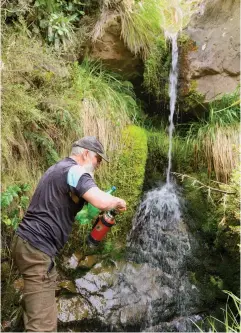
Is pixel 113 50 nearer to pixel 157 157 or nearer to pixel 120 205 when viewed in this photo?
pixel 157 157

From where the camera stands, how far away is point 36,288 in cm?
257

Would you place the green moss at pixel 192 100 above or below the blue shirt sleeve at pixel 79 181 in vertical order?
above

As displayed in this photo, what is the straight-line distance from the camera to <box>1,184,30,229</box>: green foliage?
9.81ft

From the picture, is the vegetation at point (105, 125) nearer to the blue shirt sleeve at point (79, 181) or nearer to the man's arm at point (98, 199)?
the blue shirt sleeve at point (79, 181)

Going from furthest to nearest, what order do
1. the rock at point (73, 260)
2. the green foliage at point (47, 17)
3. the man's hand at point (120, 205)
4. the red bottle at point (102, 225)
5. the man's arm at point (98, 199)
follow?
the green foliage at point (47, 17) < the rock at point (73, 260) < the red bottle at point (102, 225) < the man's hand at point (120, 205) < the man's arm at point (98, 199)

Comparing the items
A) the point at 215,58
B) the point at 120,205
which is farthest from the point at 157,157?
the point at 120,205

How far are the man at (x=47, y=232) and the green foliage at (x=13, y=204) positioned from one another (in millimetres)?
378

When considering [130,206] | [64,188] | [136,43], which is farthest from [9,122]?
[136,43]

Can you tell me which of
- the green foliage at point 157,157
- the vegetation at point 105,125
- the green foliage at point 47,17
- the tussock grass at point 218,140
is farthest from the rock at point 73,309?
the green foliage at point 47,17

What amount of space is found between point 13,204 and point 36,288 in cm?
100

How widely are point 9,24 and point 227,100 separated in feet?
8.99

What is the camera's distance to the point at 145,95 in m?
5.26

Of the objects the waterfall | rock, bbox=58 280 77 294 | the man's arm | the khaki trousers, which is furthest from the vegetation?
the man's arm

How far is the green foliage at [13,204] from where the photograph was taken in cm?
299
